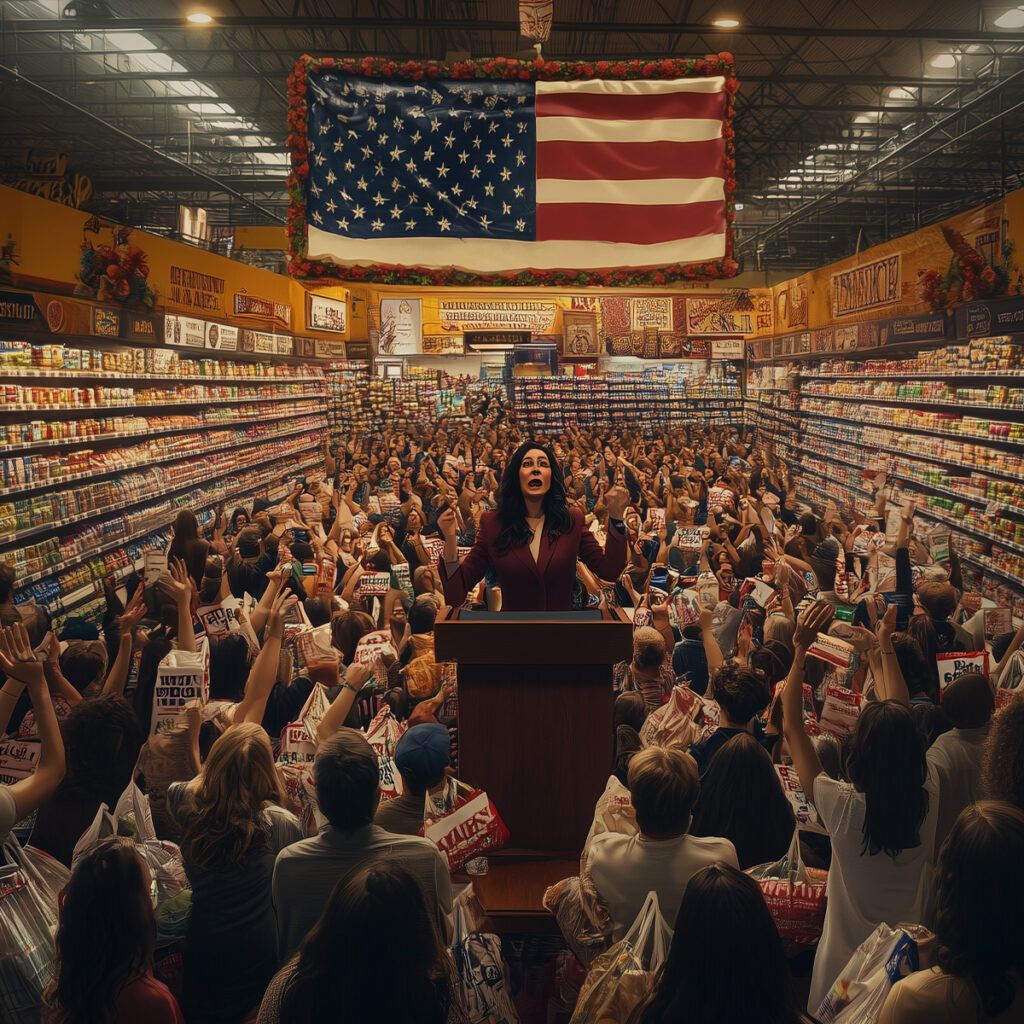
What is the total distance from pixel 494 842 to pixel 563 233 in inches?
117

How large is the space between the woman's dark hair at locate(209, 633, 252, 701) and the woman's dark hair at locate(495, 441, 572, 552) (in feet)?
4.74

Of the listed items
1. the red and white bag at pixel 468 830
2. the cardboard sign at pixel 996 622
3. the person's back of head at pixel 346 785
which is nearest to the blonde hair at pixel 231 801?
the person's back of head at pixel 346 785

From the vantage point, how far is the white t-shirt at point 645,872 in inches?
81.2

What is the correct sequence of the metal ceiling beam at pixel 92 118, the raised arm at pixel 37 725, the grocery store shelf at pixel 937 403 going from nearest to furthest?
the raised arm at pixel 37 725 < the grocery store shelf at pixel 937 403 < the metal ceiling beam at pixel 92 118

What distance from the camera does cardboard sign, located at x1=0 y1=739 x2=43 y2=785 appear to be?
2859 millimetres

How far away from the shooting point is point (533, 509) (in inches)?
134

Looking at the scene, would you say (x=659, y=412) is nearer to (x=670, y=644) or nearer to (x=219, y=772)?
(x=670, y=644)

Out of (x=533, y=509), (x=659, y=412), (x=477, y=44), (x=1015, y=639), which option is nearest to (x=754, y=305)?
(x=659, y=412)

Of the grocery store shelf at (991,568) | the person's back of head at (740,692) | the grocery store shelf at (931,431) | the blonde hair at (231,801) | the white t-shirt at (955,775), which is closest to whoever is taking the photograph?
the blonde hair at (231,801)

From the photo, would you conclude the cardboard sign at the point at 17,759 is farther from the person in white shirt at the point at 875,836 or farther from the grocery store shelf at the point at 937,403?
the grocery store shelf at the point at 937,403

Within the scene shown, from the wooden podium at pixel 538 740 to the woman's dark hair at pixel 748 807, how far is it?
1.18 ft

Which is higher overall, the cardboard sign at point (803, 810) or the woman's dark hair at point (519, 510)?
the woman's dark hair at point (519, 510)

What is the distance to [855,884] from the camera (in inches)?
88.8

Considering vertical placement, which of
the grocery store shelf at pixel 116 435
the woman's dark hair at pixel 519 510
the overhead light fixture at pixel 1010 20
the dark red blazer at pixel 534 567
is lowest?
the dark red blazer at pixel 534 567
